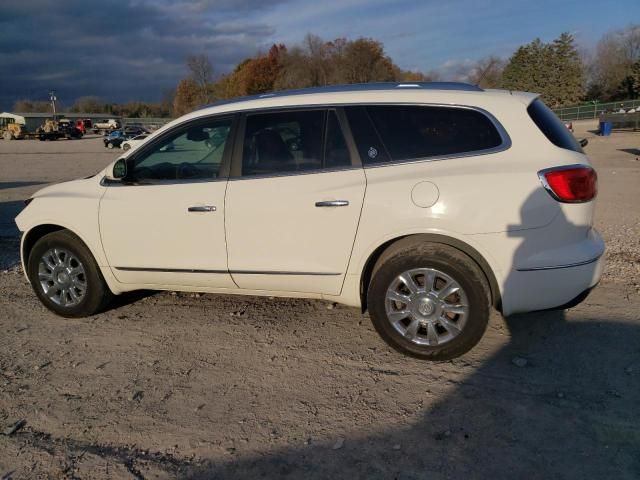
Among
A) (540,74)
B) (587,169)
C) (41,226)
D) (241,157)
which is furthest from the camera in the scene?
(540,74)

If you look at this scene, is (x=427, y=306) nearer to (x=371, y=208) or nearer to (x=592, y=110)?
(x=371, y=208)

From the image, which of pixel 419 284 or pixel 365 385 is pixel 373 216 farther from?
pixel 365 385

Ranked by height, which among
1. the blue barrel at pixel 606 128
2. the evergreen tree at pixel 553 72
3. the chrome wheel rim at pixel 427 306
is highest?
the evergreen tree at pixel 553 72

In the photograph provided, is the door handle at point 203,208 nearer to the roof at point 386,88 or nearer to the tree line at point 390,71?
the roof at point 386,88

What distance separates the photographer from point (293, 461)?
2764 mm

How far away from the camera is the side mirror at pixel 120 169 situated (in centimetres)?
432

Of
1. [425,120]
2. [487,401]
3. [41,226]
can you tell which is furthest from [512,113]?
[41,226]

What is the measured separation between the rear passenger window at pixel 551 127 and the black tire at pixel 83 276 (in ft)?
12.6

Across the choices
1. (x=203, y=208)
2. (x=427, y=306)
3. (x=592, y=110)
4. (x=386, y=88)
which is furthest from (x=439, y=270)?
(x=592, y=110)

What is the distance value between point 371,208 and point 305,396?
4.52 ft

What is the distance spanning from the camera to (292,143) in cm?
397

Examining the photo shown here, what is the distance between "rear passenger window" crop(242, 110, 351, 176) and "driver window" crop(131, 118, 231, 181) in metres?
0.26

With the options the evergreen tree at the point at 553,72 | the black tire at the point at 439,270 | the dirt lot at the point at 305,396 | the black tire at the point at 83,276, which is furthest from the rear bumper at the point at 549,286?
the evergreen tree at the point at 553,72

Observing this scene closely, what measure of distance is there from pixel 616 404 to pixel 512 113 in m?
2.00
